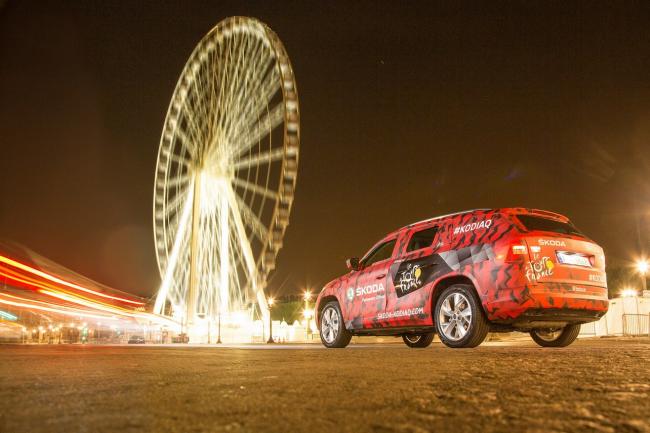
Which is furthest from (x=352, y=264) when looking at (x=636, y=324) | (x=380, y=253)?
(x=636, y=324)

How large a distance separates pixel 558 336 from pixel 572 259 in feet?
6.42

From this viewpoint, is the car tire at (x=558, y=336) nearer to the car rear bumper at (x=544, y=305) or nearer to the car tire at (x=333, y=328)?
the car rear bumper at (x=544, y=305)

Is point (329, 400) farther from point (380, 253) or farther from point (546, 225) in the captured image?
point (380, 253)

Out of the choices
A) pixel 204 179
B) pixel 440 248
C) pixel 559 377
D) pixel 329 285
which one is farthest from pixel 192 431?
pixel 204 179

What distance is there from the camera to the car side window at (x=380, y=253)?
344 inches

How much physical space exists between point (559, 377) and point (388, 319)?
14.2ft

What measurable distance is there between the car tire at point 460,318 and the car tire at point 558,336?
5.55 ft

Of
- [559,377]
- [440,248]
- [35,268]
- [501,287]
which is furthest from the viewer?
[35,268]

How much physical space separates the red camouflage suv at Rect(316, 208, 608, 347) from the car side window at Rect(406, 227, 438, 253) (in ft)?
0.05

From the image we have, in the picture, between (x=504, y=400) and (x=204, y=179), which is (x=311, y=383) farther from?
(x=204, y=179)

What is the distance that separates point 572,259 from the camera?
22.4ft

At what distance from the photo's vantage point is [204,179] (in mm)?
23344

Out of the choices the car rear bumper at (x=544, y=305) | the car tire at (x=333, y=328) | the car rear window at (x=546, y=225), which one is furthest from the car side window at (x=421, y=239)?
the car tire at (x=333, y=328)

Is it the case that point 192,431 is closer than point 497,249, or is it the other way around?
point 192,431
